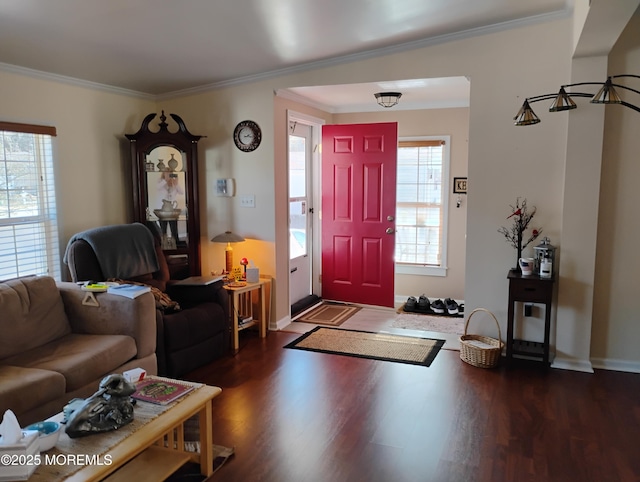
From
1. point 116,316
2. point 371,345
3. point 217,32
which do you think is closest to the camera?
point 116,316

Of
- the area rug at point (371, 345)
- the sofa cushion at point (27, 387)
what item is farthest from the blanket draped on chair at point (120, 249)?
the area rug at point (371, 345)

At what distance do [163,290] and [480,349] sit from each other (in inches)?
95.6

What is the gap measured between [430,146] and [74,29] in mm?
3763

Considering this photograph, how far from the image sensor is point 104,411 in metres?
2.03

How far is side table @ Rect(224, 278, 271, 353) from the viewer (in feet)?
13.7

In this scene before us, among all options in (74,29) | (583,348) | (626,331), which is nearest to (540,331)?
(583,348)

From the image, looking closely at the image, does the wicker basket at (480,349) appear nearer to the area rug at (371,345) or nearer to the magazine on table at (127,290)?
the area rug at (371,345)

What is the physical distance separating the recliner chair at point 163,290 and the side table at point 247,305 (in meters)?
0.10

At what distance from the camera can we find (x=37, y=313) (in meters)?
3.06

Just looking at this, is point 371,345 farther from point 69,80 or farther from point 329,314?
point 69,80

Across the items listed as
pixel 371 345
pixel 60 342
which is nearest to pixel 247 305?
pixel 371 345

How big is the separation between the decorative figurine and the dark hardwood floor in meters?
0.61

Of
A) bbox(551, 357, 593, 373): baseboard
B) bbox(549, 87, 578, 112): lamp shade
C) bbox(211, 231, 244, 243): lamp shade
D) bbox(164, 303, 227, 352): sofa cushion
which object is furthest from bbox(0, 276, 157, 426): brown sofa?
bbox(551, 357, 593, 373): baseboard

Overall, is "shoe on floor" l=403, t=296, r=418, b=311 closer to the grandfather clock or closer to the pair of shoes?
the pair of shoes
